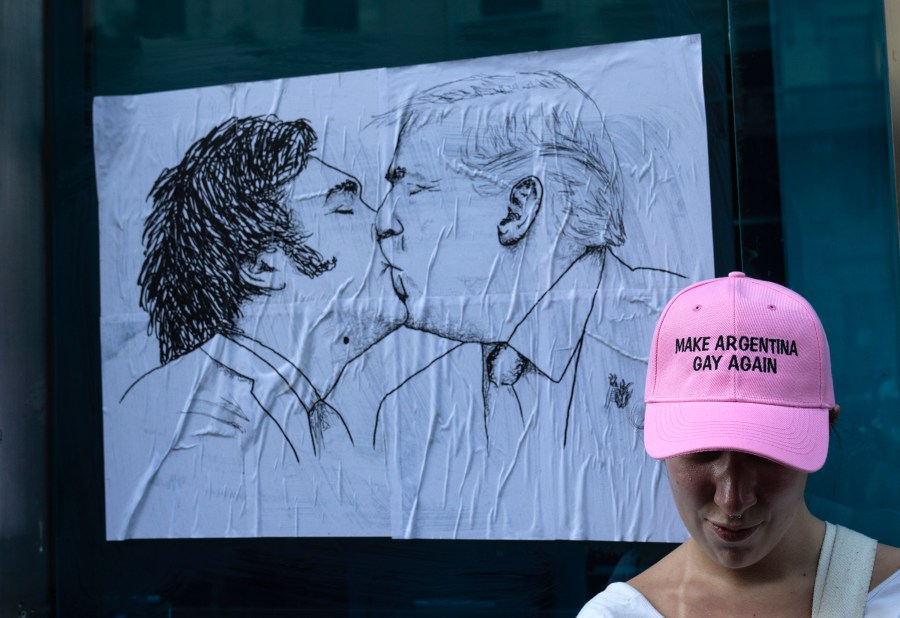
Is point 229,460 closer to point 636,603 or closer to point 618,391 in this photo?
point 618,391

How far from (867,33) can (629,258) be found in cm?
75

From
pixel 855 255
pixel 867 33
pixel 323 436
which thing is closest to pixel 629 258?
pixel 855 255

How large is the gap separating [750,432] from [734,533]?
16cm

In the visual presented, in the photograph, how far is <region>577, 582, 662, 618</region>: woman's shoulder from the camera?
1501 mm

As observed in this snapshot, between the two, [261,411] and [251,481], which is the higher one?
[261,411]

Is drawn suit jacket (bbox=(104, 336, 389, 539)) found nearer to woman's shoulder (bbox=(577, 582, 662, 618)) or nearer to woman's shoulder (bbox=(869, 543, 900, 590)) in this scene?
woman's shoulder (bbox=(577, 582, 662, 618))

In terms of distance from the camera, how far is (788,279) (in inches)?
84.7

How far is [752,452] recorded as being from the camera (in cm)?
133

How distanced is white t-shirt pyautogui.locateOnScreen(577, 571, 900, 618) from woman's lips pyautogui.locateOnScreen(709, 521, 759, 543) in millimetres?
209

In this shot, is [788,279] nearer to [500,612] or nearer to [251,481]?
[500,612]

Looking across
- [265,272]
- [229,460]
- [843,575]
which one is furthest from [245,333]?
[843,575]

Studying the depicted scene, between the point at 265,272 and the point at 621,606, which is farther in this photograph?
the point at 265,272

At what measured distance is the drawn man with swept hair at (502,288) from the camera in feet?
7.40

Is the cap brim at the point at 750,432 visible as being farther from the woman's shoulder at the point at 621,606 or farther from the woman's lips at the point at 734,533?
the woman's shoulder at the point at 621,606
